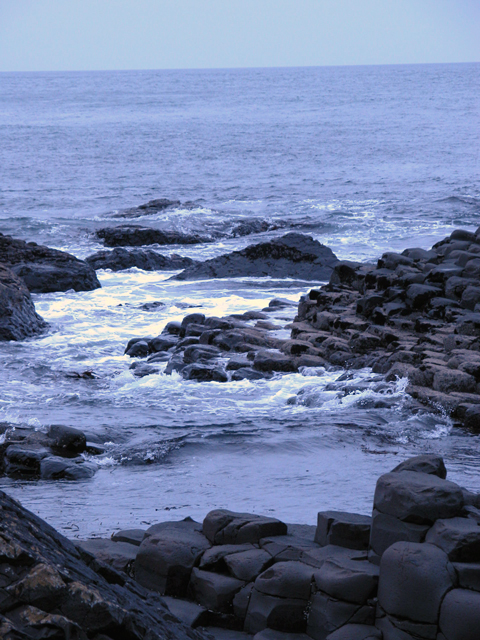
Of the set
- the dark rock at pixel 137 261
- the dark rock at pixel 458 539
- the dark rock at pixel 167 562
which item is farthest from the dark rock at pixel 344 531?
the dark rock at pixel 137 261

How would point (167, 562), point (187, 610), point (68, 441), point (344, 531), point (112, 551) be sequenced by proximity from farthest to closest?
1. point (68, 441)
2. point (112, 551)
3. point (344, 531)
4. point (167, 562)
5. point (187, 610)

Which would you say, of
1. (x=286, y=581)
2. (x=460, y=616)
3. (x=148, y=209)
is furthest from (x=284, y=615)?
(x=148, y=209)

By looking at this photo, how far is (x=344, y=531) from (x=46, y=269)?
17260 mm

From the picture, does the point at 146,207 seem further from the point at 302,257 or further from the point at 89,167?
the point at 89,167

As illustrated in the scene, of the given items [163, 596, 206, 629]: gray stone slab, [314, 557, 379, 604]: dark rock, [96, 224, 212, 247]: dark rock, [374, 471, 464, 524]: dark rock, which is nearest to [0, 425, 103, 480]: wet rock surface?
[163, 596, 206, 629]: gray stone slab

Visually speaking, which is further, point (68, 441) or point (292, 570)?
point (68, 441)

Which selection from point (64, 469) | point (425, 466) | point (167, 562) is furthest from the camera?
point (64, 469)

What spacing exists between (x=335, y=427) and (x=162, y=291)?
11732mm

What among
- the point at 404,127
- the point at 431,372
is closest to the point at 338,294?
the point at 431,372

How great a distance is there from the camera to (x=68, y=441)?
35.9 ft

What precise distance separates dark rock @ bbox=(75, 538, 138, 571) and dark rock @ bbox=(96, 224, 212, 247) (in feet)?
71.4

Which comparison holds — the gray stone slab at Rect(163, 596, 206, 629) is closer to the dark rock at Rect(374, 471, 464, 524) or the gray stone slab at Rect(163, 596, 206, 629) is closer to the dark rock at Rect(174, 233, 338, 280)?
the dark rock at Rect(374, 471, 464, 524)

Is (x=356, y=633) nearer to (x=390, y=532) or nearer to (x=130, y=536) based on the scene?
(x=390, y=532)

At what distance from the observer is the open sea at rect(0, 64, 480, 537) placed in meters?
9.84
